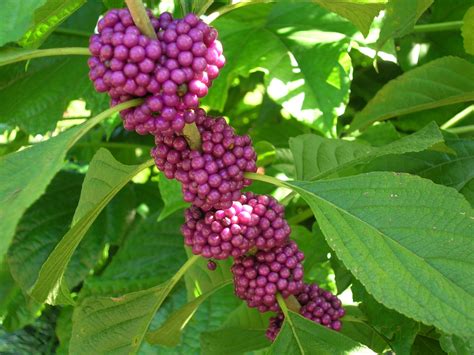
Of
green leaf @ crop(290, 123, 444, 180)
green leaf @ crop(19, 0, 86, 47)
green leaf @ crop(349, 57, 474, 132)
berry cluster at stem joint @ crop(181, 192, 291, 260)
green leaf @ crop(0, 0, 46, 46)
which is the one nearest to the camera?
green leaf @ crop(0, 0, 46, 46)

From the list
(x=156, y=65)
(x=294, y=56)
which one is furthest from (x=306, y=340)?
(x=294, y=56)

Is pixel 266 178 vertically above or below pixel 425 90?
above

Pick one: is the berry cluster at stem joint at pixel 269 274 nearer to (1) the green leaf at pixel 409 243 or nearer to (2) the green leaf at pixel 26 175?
(1) the green leaf at pixel 409 243

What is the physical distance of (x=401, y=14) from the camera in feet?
4.33

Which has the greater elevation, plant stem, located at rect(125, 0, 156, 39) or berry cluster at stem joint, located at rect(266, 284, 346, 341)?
plant stem, located at rect(125, 0, 156, 39)

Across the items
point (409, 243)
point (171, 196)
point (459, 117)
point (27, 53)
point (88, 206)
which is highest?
point (27, 53)

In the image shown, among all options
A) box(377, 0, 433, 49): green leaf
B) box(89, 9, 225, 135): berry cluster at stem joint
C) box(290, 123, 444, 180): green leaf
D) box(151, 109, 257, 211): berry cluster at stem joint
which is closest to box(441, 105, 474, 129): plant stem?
box(290, 123, 444, 180): green leaf

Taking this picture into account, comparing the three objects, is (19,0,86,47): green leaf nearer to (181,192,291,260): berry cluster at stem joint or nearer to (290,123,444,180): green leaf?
(181,192,291,260): berry cluster at stem joint

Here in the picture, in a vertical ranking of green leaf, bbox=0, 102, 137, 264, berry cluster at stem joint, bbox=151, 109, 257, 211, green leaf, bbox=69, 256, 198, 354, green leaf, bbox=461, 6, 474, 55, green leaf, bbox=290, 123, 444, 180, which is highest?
green leaf, bbox=0, 102, 137, 264

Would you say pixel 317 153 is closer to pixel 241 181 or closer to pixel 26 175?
pixel 241 181

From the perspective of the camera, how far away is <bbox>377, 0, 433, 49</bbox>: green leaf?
130cm

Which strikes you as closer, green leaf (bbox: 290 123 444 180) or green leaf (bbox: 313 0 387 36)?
green leaf (bbox: 313 0 387 36)

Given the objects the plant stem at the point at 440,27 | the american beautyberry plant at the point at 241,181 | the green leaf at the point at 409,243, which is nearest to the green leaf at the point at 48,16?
the american beautyberry plant at the point at 241,181

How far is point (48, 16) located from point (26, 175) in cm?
36
